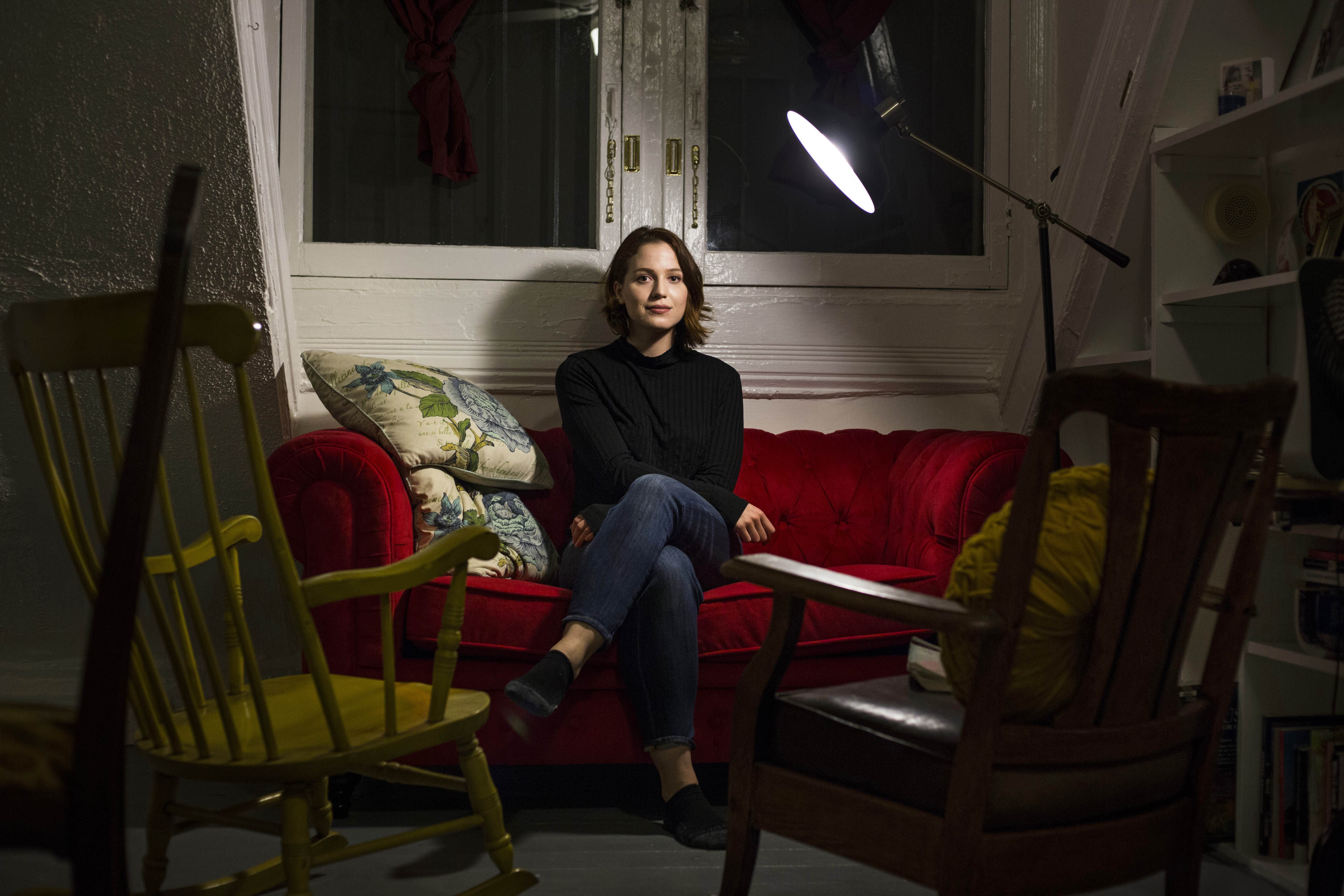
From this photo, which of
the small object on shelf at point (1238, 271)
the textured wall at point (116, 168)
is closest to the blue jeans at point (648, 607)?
the textured wall at point (116, 168)

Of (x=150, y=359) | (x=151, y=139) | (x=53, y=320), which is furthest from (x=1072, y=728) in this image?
(x=151, y=139)

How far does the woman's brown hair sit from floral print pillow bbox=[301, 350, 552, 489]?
48cm

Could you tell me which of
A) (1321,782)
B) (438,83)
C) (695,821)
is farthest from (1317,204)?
(438,83)

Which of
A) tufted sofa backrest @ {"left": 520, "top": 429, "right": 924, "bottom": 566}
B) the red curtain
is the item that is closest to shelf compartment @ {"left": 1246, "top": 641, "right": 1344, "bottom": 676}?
tufted sofa backrest @ {"left": 520, "top": 429, "right": 924, "bottom": 566}

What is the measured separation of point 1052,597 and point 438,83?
7.95 ft

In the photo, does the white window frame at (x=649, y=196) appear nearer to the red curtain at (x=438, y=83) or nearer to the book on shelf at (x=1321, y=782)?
the red curtain at (x=438, y=83)

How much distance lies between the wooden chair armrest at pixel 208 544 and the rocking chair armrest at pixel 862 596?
71 cm

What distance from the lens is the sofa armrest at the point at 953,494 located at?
6.93 feet

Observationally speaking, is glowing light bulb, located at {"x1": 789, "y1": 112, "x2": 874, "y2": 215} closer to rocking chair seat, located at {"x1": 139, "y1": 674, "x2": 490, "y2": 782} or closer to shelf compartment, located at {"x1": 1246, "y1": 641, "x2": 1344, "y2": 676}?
shelf compartment, located at {"x1": 1246, "y1": 641, "x2": 1344, "y2": 676}

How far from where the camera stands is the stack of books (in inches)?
67.8

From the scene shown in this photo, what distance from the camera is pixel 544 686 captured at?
1.67m

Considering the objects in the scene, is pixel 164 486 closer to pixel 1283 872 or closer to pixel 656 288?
pixel 656 288

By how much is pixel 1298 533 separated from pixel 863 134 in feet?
5.82

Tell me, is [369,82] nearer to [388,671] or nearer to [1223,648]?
[388,671]
